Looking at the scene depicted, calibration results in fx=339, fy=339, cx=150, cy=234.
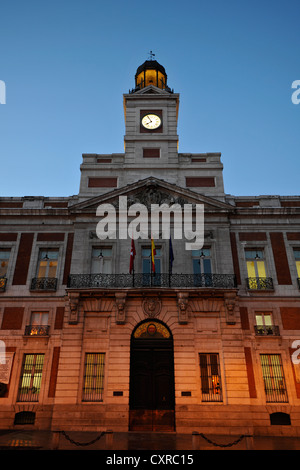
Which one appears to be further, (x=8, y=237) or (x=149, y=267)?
(x=8, y=237)

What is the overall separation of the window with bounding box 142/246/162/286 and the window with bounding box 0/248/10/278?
7.84 metres

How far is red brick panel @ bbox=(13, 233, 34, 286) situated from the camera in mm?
18688

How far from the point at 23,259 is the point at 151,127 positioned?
39.4 ft

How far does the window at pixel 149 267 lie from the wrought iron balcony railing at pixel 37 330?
221 inches

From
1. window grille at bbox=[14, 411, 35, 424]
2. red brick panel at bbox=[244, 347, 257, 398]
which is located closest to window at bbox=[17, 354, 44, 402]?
window grille at bbox=[14, 411, 35, 424]

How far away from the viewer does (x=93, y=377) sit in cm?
1634

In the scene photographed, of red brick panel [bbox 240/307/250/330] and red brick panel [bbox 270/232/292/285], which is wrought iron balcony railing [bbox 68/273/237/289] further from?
red brick panel [bbox 270/232/292/285]

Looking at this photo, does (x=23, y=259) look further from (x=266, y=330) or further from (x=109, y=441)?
(x=266, y=330)

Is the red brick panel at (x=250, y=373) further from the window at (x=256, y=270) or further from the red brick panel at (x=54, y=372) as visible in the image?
the red brick panel at (x=54, y=372)

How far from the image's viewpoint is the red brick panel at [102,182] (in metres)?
20.9

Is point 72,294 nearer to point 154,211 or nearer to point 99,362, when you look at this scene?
point 99,362

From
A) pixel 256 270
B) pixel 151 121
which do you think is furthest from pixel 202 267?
pixel 151 121

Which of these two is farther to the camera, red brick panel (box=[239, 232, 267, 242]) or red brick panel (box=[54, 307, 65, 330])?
red brick panel (box=[239, 232, 267, 242])
